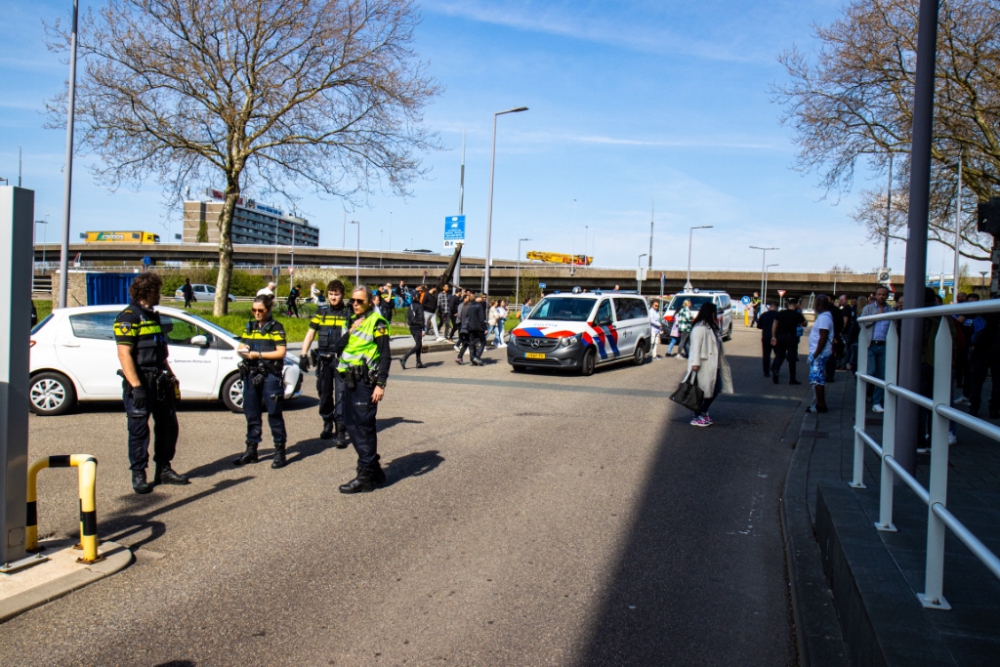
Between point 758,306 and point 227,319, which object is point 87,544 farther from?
point 758,306

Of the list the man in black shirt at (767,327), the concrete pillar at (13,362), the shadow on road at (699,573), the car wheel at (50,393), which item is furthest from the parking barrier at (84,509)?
the man in black shirt at (767,327)

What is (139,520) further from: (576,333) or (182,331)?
(576,333)

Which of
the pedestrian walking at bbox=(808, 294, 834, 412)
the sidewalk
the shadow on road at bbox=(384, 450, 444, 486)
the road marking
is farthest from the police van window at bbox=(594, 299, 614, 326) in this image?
the sidewalk

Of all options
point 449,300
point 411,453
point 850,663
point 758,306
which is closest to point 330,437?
point 411,453

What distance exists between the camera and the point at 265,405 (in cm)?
798

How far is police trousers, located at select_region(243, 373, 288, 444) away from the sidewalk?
474cm

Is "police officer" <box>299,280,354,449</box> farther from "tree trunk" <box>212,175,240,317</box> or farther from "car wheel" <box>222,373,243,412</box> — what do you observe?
"tree trunk" <box>212,175,240,317</box>

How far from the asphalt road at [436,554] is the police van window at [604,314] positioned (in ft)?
23.5

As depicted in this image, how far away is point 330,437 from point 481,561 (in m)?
4.56

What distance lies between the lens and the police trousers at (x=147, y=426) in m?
6.54

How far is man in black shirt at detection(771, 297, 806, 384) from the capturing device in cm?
1599

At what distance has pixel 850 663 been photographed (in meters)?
3.51

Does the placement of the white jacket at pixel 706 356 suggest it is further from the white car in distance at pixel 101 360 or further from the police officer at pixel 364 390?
the white car in distance at pixel 101 360

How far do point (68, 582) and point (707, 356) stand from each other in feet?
25.2
